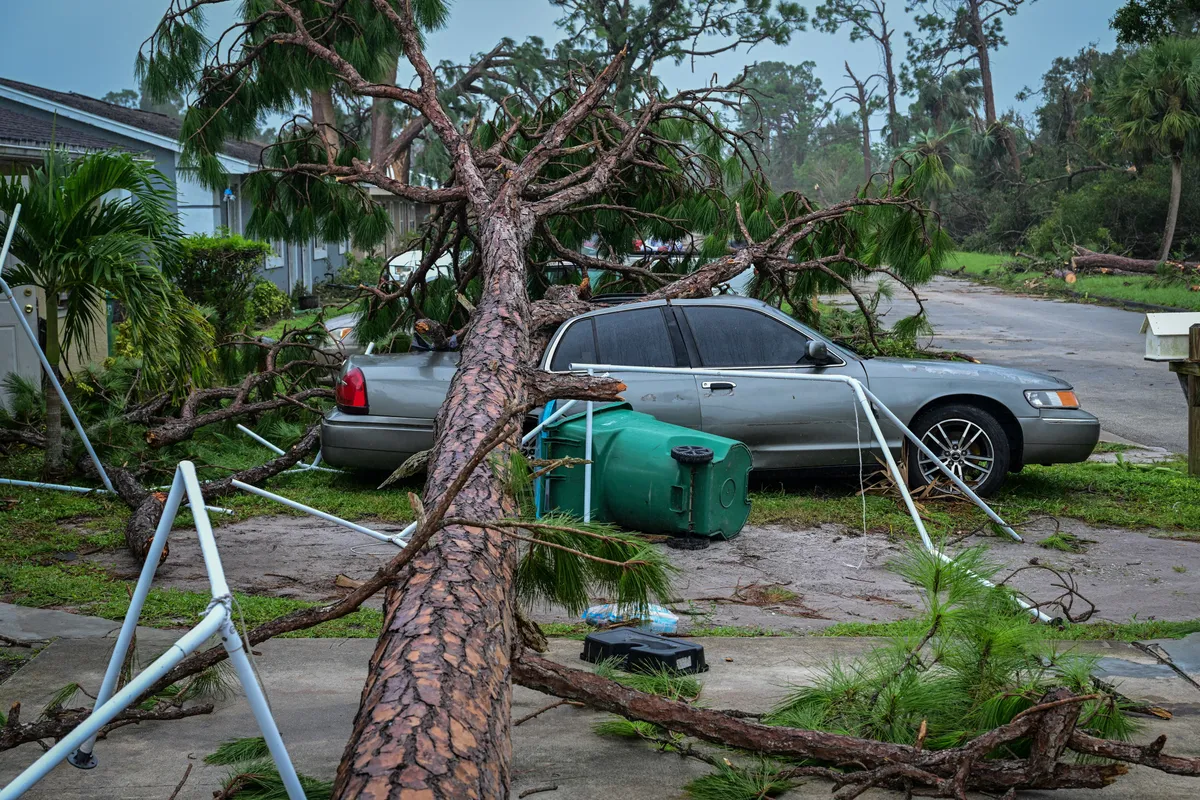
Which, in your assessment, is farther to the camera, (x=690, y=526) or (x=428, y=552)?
(x=690, y=526)

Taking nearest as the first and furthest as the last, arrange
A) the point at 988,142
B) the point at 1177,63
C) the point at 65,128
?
the point at 65,128 → the point at 1177,63 → the point at 988,142

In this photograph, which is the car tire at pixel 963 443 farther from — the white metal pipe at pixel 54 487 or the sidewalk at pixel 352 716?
the white metal pipe at pixel 54 487

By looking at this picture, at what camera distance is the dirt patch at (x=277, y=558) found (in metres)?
6.10

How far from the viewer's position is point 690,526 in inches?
270

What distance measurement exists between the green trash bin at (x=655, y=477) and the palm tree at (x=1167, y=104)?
29866 mm

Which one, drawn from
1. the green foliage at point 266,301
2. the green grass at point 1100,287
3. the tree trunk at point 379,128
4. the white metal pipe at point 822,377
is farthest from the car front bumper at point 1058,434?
the tree trunk at point 379,128

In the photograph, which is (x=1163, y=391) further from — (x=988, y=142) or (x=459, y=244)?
(x=988, y=142)

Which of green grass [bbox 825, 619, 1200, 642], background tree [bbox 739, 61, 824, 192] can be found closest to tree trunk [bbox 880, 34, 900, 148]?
background tree [bbox 739, 61, 824, 192]

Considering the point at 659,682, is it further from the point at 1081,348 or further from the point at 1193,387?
the point at 1081,348

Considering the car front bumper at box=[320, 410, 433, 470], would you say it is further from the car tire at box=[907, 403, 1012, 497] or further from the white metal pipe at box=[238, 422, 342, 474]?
the car tire at box=[907, 403, 1012, 497]

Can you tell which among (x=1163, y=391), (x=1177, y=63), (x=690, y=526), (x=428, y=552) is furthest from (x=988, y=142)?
(x=428, y=552)

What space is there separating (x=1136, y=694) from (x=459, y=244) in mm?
6631

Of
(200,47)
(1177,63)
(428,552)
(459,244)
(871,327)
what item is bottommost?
(428,552)

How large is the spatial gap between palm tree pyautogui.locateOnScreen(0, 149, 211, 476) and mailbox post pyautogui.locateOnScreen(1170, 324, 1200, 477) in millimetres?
7662
